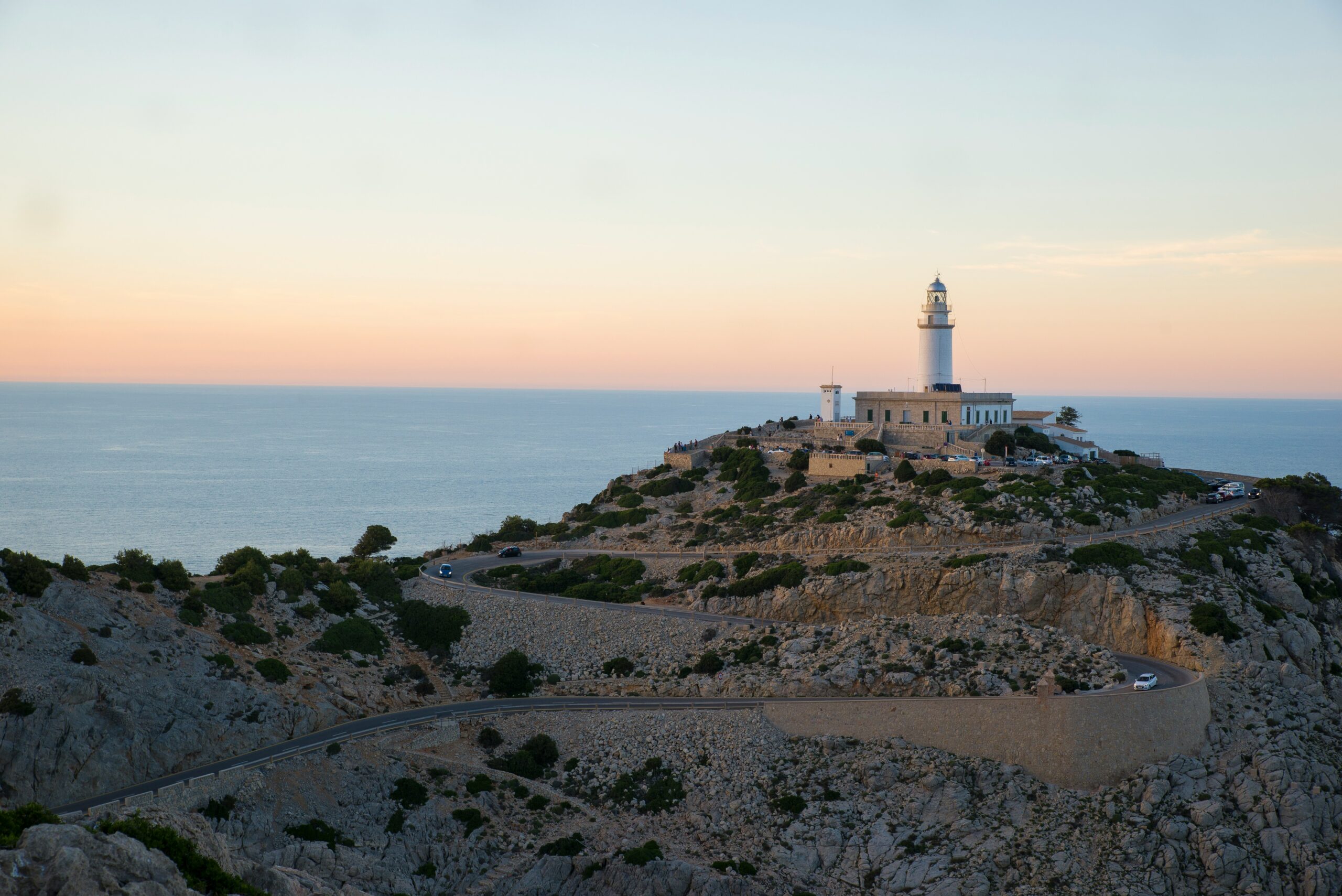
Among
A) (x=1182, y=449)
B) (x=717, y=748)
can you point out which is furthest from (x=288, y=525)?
(x=1182, y=449)

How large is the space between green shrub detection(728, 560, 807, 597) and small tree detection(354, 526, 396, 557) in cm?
2242

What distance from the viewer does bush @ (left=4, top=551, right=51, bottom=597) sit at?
111 ft

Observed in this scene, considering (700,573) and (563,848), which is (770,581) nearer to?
(700,573)

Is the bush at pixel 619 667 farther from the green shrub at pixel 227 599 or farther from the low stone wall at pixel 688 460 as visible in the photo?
the low stone wall at pixel 688 460

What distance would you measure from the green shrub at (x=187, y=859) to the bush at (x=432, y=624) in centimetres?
2411

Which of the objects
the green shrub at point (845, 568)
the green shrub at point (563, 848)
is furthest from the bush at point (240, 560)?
the green shrub at point (845, 568)

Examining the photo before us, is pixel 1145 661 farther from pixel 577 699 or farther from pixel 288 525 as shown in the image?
pixel 288 525

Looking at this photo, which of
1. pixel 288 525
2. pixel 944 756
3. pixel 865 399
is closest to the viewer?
pixel 944 756

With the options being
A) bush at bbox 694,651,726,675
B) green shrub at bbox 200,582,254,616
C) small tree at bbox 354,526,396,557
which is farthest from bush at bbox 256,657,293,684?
small tree at bbox 354,526,396,557

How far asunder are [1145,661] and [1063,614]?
157 inches

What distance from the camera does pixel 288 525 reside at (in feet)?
306

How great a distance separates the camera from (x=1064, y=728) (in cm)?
3312

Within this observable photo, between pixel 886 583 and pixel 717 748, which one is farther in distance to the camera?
pixel 886 583

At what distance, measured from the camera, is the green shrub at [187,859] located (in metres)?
17.7
